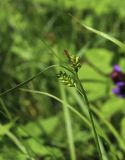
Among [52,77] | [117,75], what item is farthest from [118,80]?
[52,77]

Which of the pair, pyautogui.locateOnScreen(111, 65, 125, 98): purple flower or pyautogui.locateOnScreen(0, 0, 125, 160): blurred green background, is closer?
pyautogui.locateOnScreen(0, 0, 125, 160): blurred green background

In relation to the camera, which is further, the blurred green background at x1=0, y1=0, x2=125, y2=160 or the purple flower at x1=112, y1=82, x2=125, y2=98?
the purple flower at x1=112, y1=82, x2=125, y2=98

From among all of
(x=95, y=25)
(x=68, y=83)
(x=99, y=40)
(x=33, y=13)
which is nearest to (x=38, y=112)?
(x=99, y=40)

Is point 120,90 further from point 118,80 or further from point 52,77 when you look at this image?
point 52,77

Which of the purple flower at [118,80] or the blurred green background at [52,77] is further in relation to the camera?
the purple flower at [118,80]

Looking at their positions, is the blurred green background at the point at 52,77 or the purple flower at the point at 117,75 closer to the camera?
the blurred green background at the point at 52,77
